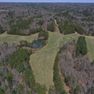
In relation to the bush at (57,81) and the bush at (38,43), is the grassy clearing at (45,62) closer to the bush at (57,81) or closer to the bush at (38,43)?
the bush at (57,81)

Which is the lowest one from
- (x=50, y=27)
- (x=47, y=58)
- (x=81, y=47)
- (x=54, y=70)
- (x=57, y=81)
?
(x=50, y=27)

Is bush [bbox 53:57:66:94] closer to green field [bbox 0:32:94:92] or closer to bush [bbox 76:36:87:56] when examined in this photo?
green field [bbox 0:32:94:92]

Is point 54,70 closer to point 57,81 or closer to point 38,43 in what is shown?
point 57,81

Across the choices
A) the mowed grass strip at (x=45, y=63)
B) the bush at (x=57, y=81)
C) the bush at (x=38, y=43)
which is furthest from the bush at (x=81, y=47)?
the bush at (x=38, y=43)

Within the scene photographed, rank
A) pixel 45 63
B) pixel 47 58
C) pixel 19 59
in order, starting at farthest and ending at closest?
pixel 47 58, pixel 45 63, pixel 19 59

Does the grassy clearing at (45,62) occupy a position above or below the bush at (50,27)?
above

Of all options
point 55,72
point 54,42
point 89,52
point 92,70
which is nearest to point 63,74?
point 55,72

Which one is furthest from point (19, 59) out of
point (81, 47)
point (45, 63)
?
point (81, 47)

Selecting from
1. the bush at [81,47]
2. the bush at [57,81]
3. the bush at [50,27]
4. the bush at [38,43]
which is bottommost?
the bush at [50,27]

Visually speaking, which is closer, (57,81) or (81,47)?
(57,81)

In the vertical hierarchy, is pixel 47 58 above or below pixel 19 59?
below

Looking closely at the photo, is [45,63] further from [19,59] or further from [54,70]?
[19,59]

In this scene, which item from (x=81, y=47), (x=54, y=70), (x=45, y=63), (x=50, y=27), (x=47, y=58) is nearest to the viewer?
(x=54, y=70)
